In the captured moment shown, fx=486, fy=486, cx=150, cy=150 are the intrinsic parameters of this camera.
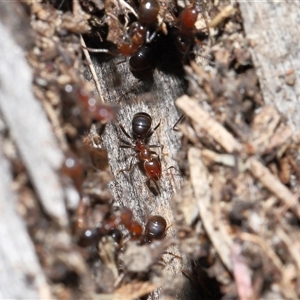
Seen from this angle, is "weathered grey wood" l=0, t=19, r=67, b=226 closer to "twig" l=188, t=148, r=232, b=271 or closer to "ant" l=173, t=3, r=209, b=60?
"twig" l=188, t=148, r=232, b=271

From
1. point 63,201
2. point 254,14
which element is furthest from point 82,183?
point 254,14

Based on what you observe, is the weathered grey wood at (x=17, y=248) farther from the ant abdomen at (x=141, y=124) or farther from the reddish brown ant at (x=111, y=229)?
the ant abdomen at (x=141, y=124)

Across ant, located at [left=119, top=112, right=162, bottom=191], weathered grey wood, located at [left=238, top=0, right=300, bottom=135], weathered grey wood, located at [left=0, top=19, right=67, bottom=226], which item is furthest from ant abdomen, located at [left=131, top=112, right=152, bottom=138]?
weathered grey wood, located at [left=0, top=19, right=67, bottom=226]

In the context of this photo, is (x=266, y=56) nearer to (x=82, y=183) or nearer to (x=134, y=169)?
(x=82, y=183)

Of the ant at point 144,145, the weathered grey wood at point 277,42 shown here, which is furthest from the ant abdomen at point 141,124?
the weathered grey wood at point 277,42

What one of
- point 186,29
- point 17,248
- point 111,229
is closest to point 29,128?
point 17,248
